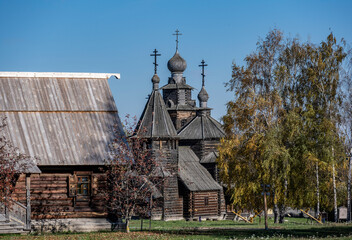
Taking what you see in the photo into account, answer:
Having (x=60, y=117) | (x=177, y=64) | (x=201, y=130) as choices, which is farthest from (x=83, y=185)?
(x=177, y=64)

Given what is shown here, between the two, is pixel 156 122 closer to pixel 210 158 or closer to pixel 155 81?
pixel 155 81

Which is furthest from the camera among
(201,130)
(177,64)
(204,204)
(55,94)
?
(177,64)

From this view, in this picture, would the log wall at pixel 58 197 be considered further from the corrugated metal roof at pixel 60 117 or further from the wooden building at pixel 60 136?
the corrugated metal roof at pixel 60 117

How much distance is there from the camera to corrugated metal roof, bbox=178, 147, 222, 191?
6166 centimetres

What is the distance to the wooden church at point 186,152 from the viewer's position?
195ft

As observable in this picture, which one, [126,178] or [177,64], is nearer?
[126,178]

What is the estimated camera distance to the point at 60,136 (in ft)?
118

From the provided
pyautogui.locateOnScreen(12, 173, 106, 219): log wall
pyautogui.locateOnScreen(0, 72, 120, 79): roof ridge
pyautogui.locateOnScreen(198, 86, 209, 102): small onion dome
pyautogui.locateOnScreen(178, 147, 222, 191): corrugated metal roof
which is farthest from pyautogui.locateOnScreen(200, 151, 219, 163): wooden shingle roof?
pyautogui.locateOnScreen(12, 173, 106, 219): log wall

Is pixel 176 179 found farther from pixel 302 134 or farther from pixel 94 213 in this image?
pixel 94 213

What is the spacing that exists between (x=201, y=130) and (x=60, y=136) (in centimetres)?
3401

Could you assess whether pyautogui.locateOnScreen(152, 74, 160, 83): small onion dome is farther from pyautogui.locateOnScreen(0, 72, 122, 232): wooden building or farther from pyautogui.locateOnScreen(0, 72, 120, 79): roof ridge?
pyautogui.locateOnScreen(0, 72, 122, 232): wooden building

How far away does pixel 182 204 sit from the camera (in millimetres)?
61969

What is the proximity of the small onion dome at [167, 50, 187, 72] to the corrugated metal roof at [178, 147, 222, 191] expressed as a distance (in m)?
13.7

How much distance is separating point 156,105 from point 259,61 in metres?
16.4
